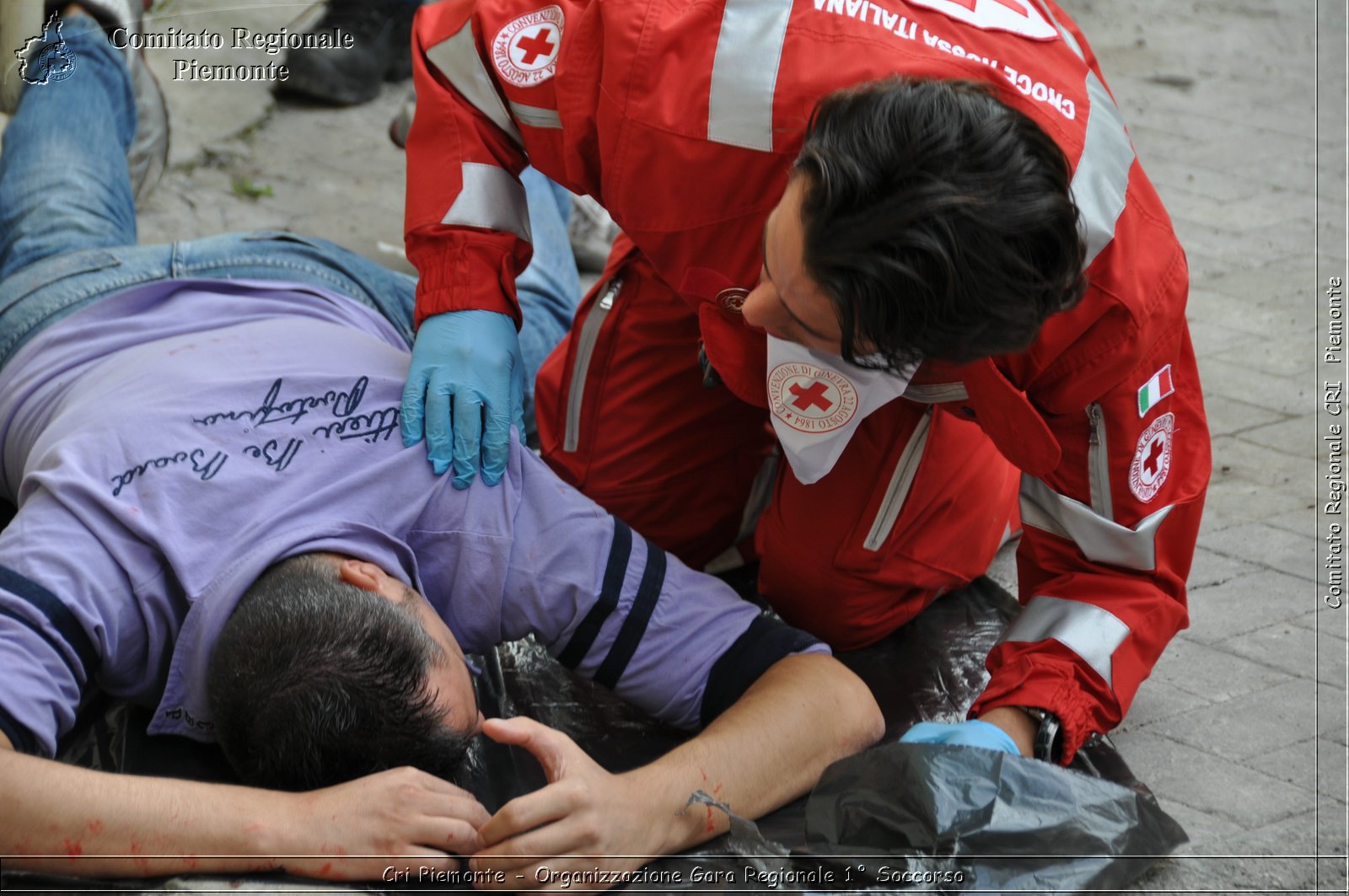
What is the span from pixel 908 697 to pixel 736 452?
2.08ft

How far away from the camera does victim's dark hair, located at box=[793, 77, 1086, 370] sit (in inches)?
53.0

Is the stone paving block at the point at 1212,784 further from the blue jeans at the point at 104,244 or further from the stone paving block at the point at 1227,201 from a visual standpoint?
the stone paving block at the point at 1227,201

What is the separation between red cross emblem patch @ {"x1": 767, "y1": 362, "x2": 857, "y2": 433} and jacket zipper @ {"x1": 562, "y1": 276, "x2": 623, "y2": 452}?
2.51 feet

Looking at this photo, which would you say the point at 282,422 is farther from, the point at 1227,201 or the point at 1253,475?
the point at 1227,201

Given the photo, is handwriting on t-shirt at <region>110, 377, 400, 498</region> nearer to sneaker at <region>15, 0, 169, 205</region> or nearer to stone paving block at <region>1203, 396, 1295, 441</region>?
sneaker at <region>15, 0, 169, 205</region>

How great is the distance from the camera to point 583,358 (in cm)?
249

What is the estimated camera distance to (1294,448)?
2930 mm

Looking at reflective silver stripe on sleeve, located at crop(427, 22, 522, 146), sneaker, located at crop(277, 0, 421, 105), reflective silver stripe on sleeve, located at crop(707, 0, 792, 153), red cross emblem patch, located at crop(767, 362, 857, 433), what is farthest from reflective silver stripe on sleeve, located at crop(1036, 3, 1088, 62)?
sneaker, located at crop(277, 0, 421, 105)

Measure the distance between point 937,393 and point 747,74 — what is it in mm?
562

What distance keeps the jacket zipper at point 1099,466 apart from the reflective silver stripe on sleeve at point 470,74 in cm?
109

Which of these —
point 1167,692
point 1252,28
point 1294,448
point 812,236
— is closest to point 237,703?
point 812,236

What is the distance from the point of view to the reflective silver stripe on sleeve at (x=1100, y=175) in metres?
1.61

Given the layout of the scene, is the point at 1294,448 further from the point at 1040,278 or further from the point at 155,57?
the point at 155,57

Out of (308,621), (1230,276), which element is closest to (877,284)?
(308,621)
